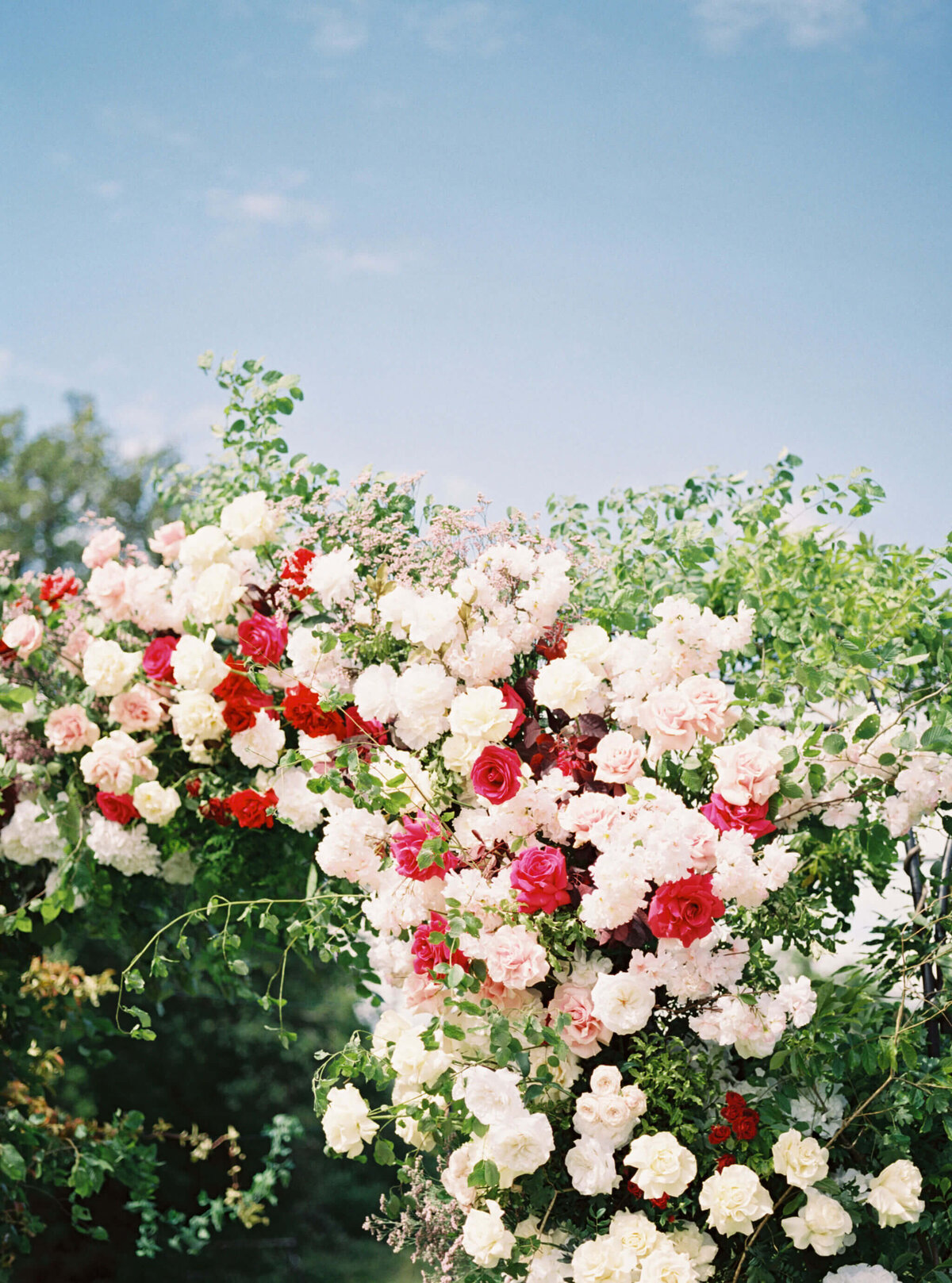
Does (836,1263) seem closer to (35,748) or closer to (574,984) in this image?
(574,984)

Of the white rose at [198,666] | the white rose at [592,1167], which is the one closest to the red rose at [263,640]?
the white rose at [198,666]

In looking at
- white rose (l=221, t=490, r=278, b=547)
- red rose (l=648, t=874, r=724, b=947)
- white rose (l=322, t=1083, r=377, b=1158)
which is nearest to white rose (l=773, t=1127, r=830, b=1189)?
red rose (l=648, t=874, r=724, b=947)

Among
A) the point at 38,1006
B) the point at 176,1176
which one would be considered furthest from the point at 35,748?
the point at 176,1176

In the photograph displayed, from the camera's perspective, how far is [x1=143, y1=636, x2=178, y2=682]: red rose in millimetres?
3076

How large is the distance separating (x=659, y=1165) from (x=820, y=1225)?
0.35 meters

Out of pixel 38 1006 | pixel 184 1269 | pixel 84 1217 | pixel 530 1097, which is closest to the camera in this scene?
pixel 530 1097

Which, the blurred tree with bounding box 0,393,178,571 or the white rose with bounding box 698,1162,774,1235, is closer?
the white rose with bounding box 698,1162,774,1235

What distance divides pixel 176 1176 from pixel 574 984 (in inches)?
233

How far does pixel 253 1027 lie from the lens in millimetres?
7684

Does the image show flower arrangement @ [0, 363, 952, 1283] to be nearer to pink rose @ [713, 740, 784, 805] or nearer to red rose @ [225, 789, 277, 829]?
pink rose @ [713, 740, 784, 805]

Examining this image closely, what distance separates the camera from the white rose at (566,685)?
229cm

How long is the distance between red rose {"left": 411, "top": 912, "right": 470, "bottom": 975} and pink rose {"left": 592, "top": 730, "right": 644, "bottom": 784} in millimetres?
425

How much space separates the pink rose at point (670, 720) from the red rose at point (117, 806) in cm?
159

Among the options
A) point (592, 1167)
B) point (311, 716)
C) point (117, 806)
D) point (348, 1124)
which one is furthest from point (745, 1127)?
point (117, 806)
